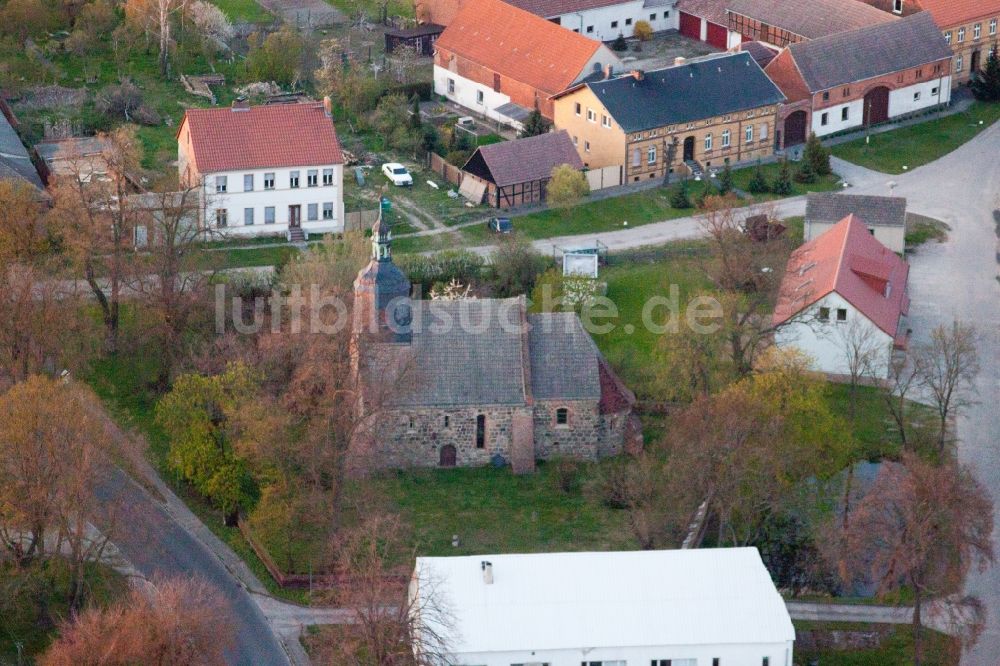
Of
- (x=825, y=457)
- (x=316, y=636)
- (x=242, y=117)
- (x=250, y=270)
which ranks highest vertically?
(x=242, y=117)

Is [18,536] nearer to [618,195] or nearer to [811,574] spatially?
[811,574]

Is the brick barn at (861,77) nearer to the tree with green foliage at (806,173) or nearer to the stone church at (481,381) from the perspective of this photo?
the tree with green foliage at (806,173)

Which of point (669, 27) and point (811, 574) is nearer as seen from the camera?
point (811, 574)

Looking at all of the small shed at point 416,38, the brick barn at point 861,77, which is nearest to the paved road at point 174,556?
the brick barn at point 861,77

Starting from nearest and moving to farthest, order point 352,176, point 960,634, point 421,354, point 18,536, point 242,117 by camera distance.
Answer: point 960,634, point 18,536, point 421,354, point 242,117, point 352,176

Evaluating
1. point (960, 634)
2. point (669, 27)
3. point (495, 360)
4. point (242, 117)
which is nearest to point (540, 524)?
point (495, 360)

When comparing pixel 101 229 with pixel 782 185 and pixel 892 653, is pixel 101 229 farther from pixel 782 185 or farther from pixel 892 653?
pixel 892 653
